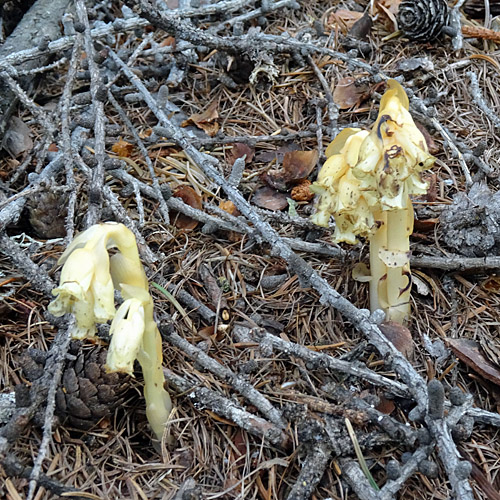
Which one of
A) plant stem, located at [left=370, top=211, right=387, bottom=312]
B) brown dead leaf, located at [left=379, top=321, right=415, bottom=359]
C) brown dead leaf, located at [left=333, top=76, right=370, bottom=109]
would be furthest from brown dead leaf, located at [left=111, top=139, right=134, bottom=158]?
brown dead leaf, located at [left=379, top=321, right=415, bottom=359]

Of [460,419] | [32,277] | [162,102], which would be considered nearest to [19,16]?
[162,102]

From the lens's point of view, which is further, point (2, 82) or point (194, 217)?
point (2, 82)

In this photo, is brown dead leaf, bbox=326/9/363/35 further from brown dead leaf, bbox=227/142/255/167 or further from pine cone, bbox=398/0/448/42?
brown dead leaf, bbox=227/142/255/167

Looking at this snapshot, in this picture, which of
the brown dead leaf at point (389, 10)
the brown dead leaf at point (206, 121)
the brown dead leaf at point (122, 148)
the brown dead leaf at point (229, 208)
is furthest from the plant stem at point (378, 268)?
the brown dead leaf at point (389, 10)

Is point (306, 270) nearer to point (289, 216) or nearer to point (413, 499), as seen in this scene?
point (289, 216)

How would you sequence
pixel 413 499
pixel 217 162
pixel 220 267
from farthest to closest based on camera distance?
pixel 217 162
pixel 220 267
pixel 413 499

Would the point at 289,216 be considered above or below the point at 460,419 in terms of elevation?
above

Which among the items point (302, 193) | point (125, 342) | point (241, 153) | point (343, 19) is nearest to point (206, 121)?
point (241, 153)

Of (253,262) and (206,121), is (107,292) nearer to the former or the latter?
(253,262)

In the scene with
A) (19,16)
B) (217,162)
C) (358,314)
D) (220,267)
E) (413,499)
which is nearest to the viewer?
(413,499)
